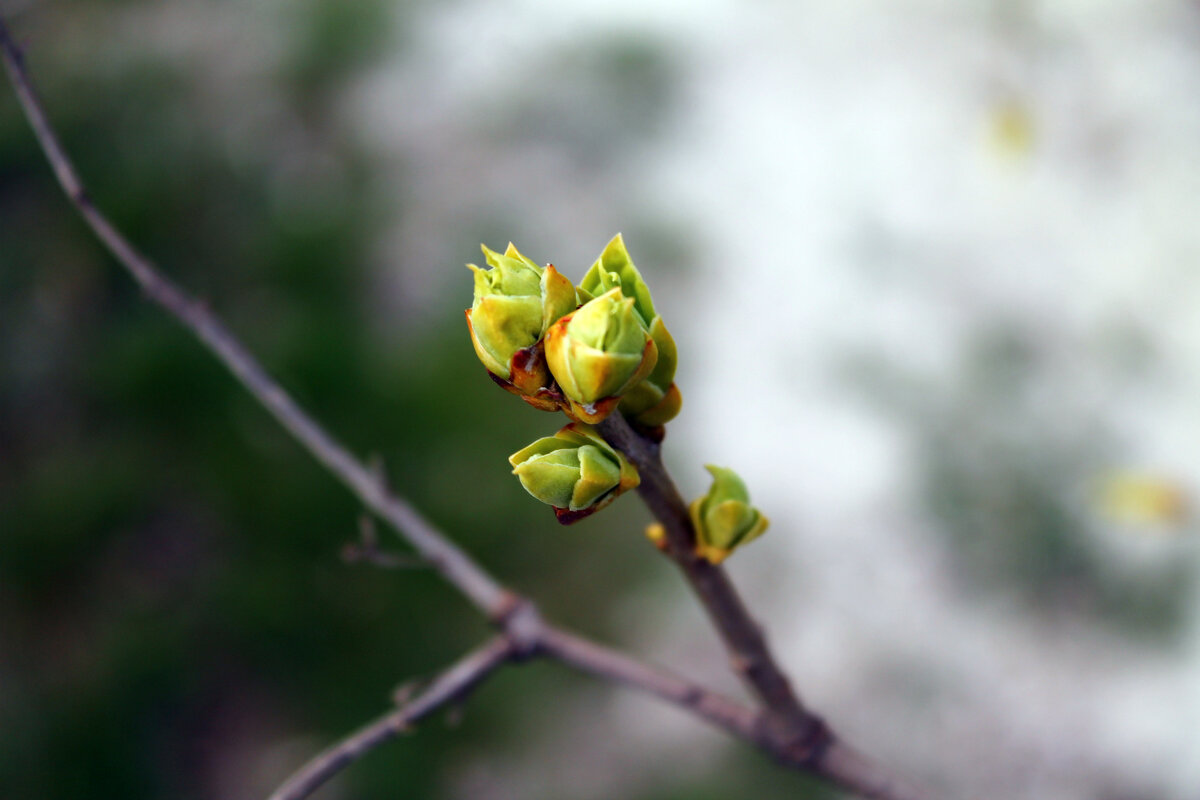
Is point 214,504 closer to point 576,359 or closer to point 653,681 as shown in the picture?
point 653,681

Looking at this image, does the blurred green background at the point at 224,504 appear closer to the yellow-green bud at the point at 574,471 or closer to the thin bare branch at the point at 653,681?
the thin bare branch at the point at 653,681

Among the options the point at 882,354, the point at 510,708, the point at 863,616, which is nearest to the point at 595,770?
the point at 510,708

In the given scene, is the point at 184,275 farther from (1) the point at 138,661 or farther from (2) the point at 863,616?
(2) the point at 863,616

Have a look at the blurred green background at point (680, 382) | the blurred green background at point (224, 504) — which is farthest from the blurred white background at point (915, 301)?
the blurred green background at point (224, 504)

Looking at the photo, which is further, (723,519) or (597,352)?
(723,519)

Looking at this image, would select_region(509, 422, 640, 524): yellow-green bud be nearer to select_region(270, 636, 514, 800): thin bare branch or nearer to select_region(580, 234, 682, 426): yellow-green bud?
select_region(580, 234, 682, 426): yellow-green bud

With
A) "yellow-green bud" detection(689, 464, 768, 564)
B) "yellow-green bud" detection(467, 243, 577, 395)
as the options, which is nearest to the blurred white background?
"yellow-green bud" detection(689, 464, 768, 564)

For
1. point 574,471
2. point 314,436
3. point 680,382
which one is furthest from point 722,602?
point 680,382

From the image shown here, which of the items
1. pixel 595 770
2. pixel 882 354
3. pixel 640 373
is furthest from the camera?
pixel 882 354
